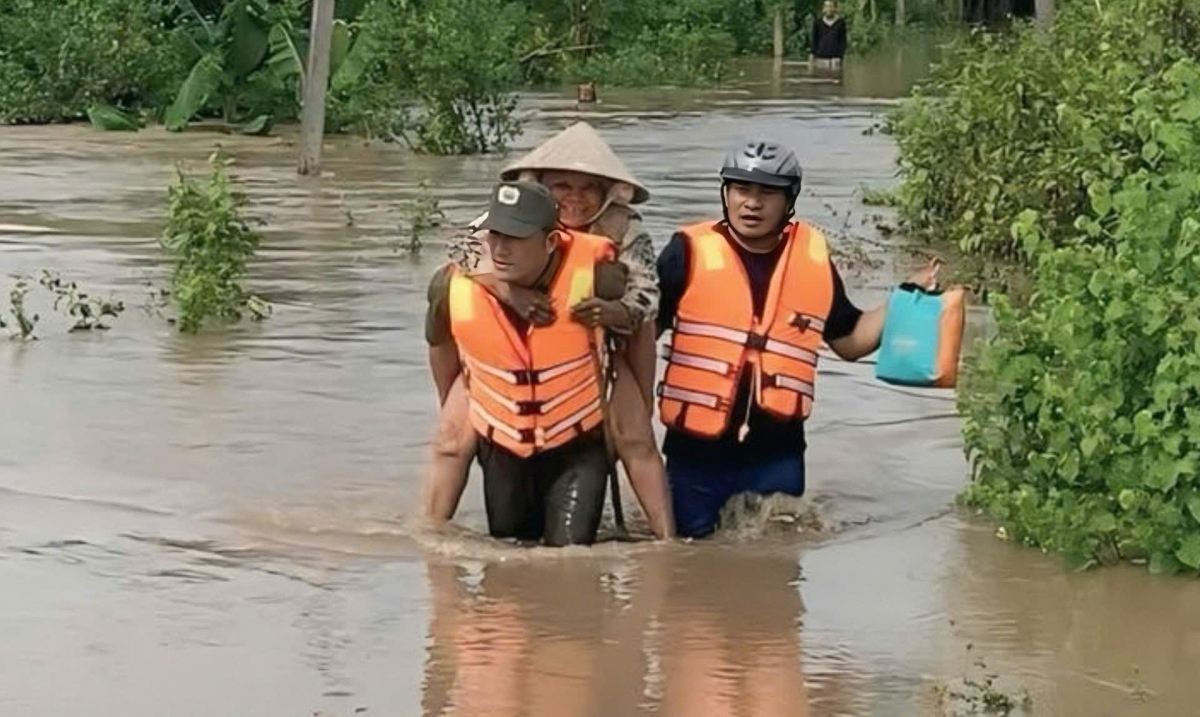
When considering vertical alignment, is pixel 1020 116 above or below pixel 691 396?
above

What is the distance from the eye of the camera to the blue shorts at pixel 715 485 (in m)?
7.81

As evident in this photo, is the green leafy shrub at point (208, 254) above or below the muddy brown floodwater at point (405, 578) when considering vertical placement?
above

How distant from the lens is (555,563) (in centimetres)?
737

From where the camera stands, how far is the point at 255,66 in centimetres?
2417

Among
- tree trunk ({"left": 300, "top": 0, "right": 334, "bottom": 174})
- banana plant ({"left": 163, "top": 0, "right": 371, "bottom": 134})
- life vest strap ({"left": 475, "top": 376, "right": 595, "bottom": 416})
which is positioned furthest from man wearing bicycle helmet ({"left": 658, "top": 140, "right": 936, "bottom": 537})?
banana plant ({"left": 163, "top": 0, "right": 371, "bottom": 134})

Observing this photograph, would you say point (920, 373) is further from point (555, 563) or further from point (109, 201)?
point (109, 201)

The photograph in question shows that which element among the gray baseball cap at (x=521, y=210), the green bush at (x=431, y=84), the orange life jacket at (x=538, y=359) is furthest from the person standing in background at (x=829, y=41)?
the gray baseball cap at (x=521, y=210)

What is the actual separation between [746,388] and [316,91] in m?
11.8

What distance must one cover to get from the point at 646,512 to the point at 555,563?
468 millimetres

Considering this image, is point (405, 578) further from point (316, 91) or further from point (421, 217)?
point (316, 91)

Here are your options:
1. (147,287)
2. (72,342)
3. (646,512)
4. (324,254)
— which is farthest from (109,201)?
(646,512)

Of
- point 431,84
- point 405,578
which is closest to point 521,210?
point 405,578

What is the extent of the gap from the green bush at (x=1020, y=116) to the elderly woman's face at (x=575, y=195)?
2895 mm

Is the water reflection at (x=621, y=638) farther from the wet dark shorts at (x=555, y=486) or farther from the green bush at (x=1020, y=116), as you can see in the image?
the green bush at (x=1020, y=116)
